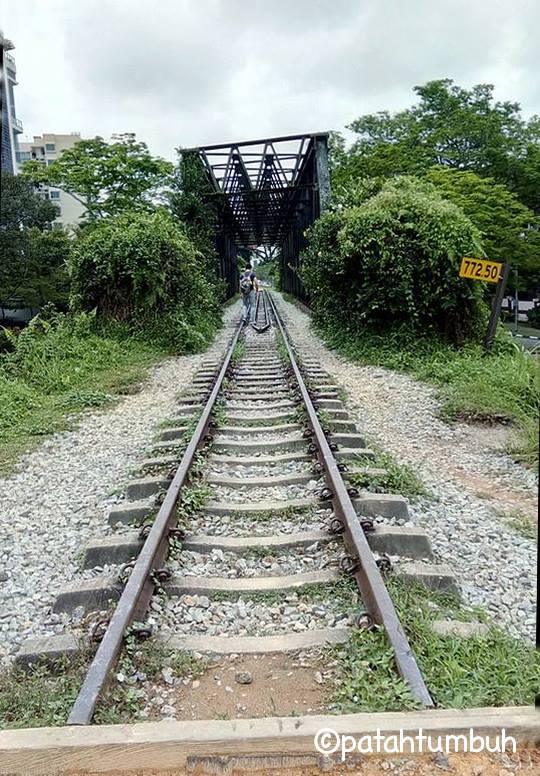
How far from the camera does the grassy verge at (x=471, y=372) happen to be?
648 cm

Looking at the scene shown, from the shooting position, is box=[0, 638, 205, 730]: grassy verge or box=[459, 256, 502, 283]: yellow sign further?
box=[459, 256, 502, 283]: yellow sign

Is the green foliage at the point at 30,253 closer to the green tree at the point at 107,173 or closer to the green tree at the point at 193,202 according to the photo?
the green tree at the point at 107,173

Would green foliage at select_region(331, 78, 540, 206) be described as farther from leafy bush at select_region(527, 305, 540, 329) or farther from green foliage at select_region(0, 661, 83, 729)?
green foliage at select_region(0, 661, 83, 729)

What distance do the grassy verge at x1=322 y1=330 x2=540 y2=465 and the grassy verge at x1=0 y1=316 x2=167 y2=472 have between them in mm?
4011

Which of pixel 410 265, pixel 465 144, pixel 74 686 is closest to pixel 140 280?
pixel 410 265

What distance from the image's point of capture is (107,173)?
2484 cm

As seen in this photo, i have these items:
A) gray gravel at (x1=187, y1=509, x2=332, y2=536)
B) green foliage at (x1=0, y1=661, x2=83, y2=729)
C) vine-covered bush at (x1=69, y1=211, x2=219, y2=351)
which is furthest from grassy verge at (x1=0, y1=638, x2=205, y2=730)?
vine-covered bush at (x1=69, y1=211, x2=219, y2=351)

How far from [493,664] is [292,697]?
0.79 metres

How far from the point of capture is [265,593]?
10.1ft

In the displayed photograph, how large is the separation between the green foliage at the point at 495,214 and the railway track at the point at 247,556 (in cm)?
1407

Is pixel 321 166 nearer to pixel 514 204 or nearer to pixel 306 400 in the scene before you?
pixel 514 204

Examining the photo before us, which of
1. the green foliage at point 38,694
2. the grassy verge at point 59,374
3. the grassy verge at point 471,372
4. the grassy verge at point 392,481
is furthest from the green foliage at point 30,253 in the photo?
the green foliage at point 38,694

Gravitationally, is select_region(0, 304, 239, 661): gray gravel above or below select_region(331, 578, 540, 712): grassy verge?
below

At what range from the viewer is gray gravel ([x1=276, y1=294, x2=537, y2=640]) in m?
3.18
